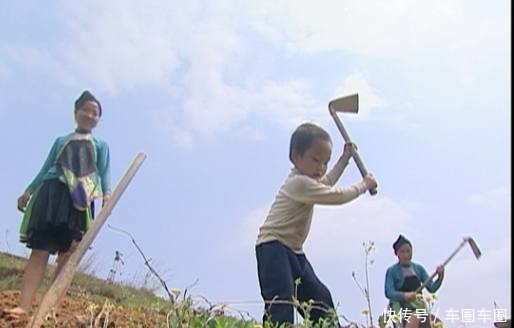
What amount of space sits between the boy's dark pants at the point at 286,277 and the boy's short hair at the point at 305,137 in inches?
16.5

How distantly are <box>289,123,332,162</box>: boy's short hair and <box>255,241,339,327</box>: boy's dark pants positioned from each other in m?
0.42

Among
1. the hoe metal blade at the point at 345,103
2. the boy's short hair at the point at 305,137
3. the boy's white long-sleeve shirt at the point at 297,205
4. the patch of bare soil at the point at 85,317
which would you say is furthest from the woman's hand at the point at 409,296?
the patch of bare soil at the point at 85,317

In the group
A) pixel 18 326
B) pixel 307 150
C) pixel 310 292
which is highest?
pixel 307 150

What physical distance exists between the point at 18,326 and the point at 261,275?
3.10 feet

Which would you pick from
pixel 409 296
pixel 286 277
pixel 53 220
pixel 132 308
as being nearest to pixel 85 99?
pixel 53 220

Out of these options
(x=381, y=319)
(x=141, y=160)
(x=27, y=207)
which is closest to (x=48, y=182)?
(x=27, y=207)

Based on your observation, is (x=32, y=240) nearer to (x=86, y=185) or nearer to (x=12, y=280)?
(x=86, y=185)

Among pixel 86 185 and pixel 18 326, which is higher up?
pixel 86 185

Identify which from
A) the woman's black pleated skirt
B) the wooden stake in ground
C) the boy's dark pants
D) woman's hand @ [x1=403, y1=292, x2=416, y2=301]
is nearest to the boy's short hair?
the boy's dark pants

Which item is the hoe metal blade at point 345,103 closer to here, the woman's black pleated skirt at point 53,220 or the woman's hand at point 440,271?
the woman's black pleated skirt at point 53,220

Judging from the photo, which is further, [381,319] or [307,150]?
[307,150]

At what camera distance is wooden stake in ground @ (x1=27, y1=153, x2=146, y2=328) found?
2.75m

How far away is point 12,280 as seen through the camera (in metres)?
4.95

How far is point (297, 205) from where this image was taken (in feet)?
10.9
